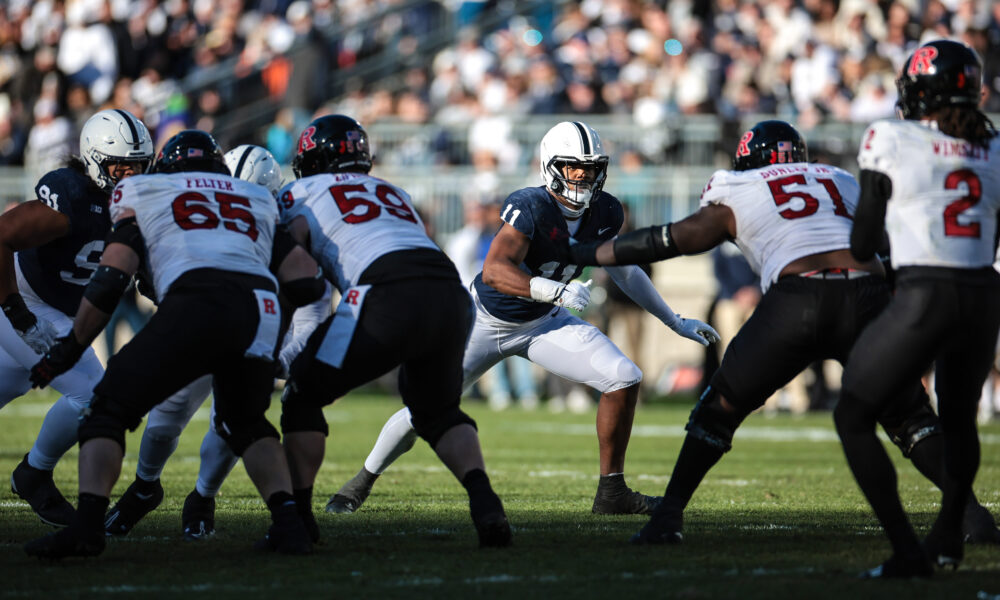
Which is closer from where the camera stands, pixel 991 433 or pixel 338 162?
pixel 338 162

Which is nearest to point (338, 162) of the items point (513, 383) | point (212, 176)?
point (212, 176)

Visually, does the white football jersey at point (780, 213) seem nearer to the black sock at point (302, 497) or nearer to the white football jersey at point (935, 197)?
the white football jersey at point (935, 197)

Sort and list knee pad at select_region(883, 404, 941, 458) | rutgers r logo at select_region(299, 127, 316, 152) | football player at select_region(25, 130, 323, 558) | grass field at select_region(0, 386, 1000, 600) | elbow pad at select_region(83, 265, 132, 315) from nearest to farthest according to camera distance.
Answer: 1. grass field at select_region(0, 386, 1000, 600)
2. football player at select_region(25, 130, 323, 558)
3. elbow pad at select_region(83, 265, 132, 315)
4. knee pad at select_region(883, 404, 941, 458)
5. rutgers r logo at select_region(299, 127, 316, 152)

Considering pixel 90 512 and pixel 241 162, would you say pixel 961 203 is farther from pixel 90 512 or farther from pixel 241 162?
pixel 241 162

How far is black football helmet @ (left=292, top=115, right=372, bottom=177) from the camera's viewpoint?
5.76 metres

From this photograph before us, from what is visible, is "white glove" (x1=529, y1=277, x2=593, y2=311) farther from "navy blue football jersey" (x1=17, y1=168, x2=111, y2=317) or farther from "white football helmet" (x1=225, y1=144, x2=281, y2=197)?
"navy blue football jersey" (x1=17, y1=168, x2=111, y2=317)

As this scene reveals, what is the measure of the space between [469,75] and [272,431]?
1391 centimetres

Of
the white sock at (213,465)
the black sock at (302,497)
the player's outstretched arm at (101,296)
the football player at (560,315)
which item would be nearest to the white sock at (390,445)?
the football player at (560,315)

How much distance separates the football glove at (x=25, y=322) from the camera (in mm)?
5918

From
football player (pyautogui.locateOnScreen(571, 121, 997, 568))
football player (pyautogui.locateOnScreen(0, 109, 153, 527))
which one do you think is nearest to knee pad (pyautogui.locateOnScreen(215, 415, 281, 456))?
football player (pyautogui.locateOnScreen(0, 109, 153, 527))

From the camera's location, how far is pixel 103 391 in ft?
16.1

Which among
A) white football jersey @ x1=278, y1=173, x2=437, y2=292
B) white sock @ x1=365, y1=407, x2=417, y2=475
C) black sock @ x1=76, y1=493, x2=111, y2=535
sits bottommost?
white sock @ x1=365, y1=407, x2=417, y2=475

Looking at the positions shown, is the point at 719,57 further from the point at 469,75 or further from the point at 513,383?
the point at 513,383

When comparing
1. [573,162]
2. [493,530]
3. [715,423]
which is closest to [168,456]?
[493,530]
